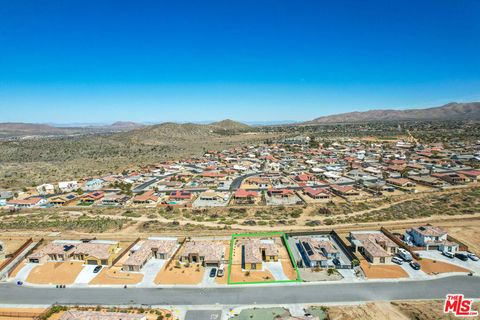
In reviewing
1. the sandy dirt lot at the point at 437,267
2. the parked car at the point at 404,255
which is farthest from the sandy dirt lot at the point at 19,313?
the sandy dirt lot at the point at 437,267

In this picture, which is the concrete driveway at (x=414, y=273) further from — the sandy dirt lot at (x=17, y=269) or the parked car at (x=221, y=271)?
the sandy dirt lot at (x=17, y=269)

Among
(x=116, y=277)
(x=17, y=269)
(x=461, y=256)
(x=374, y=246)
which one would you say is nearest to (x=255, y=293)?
(x=116, y=277)

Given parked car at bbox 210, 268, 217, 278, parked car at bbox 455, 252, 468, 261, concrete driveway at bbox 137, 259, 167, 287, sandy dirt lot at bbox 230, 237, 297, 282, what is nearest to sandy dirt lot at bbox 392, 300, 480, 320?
parked car at bbox 455, 252, 468, 261

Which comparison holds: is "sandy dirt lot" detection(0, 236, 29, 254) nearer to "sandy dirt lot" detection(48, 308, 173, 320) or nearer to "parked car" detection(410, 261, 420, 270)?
"sandy dirt lot" detection(48, 308, 173, 320)

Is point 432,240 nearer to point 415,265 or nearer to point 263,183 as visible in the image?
point 415,265

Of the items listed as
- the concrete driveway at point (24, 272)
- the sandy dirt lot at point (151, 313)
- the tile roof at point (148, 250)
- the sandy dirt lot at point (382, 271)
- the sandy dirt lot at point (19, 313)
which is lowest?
the sandy dirt lot at point (19, 313)

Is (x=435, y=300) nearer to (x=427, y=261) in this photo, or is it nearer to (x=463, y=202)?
(x=427, y=261)
